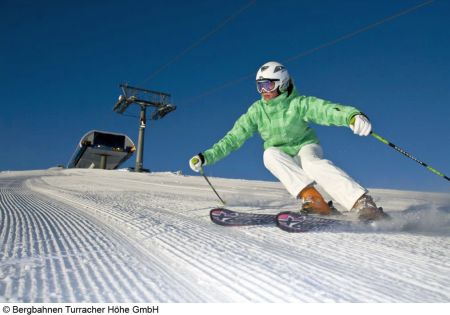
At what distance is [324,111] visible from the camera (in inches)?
123

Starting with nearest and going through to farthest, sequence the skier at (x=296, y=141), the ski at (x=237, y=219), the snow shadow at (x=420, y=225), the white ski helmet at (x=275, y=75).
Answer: the snow shadow at (x=420, y=225) → the ski at (x=237, y=219) → the skier at (x=296, y=141) → the white ski helmet at (x=275, y=75)

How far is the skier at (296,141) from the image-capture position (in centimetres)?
276

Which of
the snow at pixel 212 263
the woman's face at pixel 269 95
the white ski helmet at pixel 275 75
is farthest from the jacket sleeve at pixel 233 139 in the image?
the snow at pixel 212 263

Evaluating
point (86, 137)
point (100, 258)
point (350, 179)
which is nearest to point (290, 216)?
point (350, 179)

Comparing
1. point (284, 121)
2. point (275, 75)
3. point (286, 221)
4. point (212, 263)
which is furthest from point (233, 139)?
point (212, 263)

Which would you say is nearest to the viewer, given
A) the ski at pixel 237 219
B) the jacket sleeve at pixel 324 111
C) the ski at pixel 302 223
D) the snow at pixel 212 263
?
the snow at pixel 212 263

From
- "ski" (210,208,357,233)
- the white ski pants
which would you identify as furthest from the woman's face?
"ski" (210,208,357,233)

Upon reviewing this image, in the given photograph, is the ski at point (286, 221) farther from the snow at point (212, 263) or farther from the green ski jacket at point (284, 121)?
the green ski jacket at point (284, 121)

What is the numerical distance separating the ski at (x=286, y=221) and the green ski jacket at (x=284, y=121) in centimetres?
95

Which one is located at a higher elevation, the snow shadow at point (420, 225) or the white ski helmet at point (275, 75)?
the white ski helmet at point (275, 75)

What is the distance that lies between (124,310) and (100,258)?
533 millimetres

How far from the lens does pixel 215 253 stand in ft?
5.21

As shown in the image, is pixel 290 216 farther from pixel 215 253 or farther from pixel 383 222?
pixel 215 253

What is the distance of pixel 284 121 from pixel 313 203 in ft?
2.98
